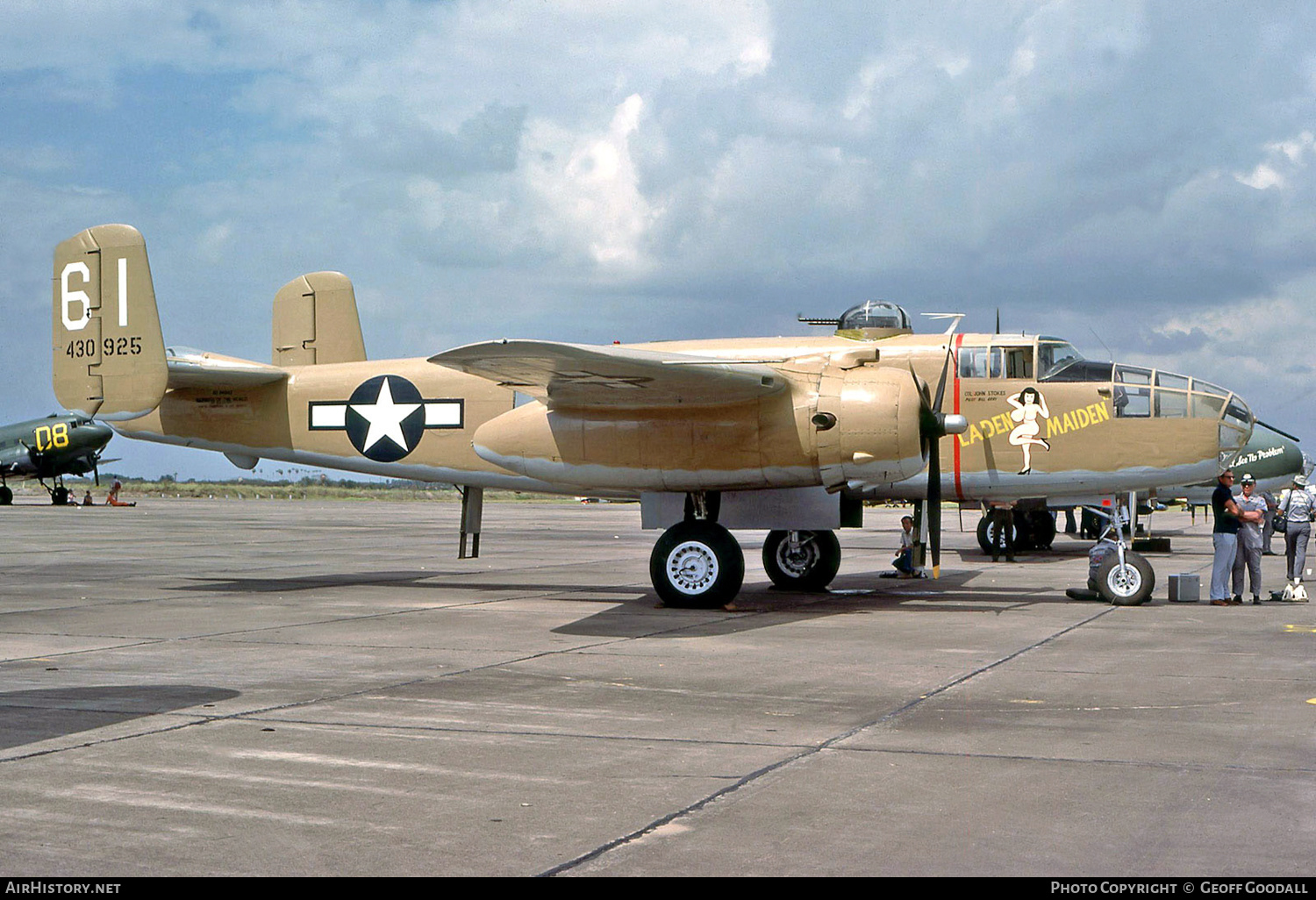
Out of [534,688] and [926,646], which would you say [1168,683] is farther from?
[534,688]

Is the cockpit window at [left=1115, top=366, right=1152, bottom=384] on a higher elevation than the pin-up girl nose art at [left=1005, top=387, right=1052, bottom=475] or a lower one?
higher

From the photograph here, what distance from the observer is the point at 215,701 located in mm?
8227

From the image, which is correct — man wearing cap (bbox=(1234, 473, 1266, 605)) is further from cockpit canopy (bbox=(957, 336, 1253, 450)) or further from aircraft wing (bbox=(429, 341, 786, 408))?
aircraft wing (bbox=(429, 341, 786, 408))

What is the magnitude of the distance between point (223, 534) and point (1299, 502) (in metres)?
26.6

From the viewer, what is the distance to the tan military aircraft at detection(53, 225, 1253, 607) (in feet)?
Answer: 45.6

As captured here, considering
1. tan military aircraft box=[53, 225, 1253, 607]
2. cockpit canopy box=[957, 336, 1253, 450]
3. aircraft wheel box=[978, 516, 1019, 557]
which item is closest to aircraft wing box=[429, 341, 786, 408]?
tan military aircraft box=[53, 225, 1253, 607]

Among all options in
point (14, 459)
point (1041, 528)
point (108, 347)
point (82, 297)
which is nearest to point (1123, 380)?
point (1041, 528)

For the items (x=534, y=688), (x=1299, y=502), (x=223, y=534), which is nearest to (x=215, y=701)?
(x=534, y=688)

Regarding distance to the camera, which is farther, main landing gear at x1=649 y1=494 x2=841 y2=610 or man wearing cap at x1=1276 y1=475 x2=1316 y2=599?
man wearing cap at x1=1276 y1=475 x2=1316 y2=599

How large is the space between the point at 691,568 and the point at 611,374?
2783 mm

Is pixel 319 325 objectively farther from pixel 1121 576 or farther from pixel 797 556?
pixel 1121 576

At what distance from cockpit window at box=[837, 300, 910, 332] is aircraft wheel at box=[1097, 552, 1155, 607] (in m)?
4.37

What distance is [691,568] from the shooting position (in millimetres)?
14531

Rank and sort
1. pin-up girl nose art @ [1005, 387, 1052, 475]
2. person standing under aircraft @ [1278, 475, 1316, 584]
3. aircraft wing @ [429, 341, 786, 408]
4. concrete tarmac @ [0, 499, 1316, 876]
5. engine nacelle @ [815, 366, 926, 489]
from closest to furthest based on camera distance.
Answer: concrete tarmac @ [0, 499, 1316, 876]
aircraft wing @ [429, 341, 786, 408]
engine nacelle @ [815, 366, 926, 489]
pin-up girl nose art @ [1005, 387, 1052, 475]
person standing under aircraft @ [1278, 475, 1316, 584]
